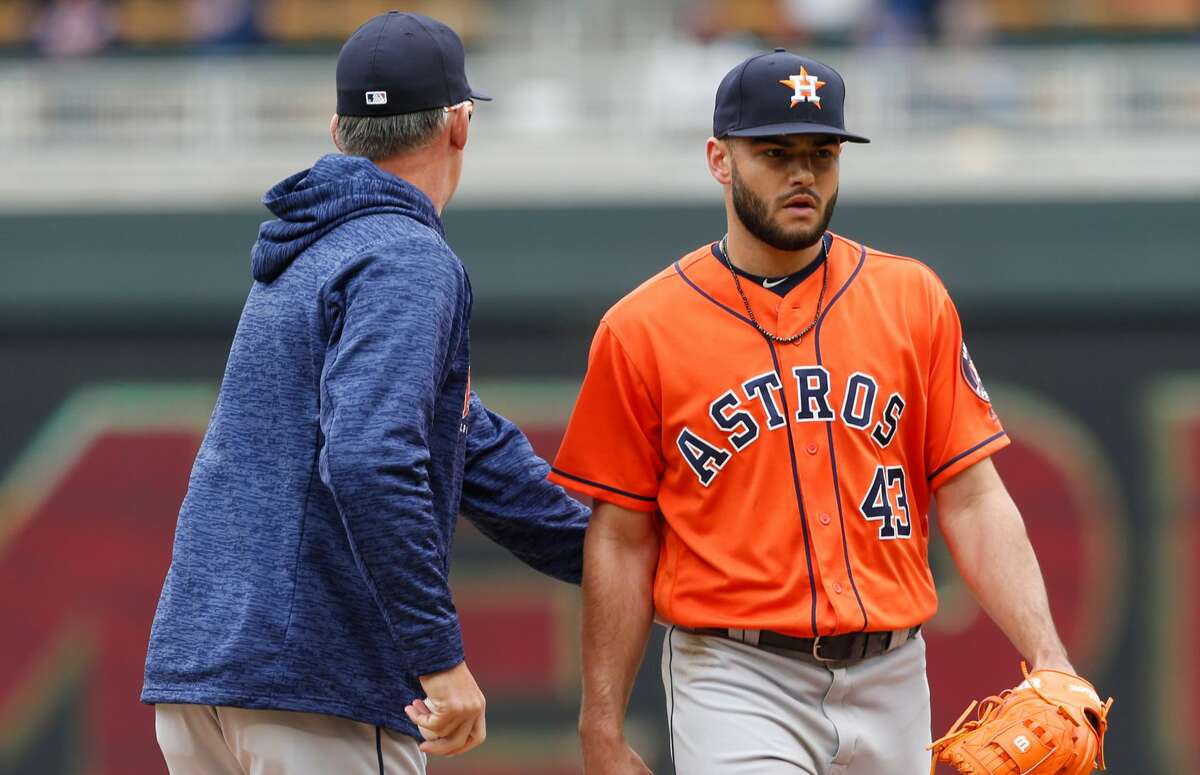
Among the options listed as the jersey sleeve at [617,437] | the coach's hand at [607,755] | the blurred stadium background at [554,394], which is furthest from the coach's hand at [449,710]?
the blurred stadium background at [554,394]

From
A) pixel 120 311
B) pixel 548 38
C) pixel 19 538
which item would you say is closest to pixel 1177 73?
pixel 548 38

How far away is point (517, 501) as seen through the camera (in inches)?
157

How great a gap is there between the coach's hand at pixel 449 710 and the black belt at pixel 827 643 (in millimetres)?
738

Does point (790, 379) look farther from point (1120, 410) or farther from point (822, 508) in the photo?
point (1120, 410)

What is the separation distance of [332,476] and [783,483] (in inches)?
42.3

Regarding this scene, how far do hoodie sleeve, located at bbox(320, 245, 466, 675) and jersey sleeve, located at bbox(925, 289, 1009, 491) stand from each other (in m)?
1.19

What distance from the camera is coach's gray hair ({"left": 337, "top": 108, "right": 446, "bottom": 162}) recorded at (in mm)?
3490

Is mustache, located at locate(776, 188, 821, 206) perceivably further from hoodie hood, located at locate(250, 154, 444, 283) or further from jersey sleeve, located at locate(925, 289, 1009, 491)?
hoodie hood, located at locate(250, 154, 444, 283)

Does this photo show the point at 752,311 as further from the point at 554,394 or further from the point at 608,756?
the point at 554,394

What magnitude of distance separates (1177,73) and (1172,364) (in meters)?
1.83

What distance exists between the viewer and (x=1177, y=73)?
30.7 ft

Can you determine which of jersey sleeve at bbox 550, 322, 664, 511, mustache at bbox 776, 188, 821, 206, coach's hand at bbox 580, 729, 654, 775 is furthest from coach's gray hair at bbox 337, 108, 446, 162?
coach's hand at bbox 580, 729, 654, 775

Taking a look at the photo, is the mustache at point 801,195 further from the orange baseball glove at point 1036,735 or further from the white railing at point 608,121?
the white railing at point 608,121

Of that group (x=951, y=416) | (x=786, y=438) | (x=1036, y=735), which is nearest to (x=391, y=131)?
(x=786, y=438)
